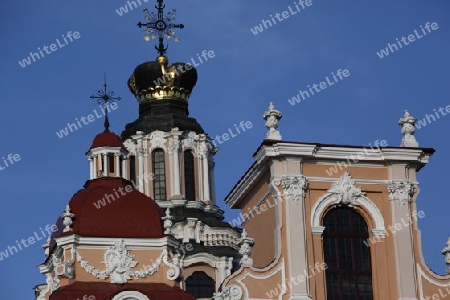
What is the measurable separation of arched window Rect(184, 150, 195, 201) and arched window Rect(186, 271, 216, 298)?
160 inches

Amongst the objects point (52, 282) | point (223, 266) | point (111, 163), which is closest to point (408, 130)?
point (111, 163)

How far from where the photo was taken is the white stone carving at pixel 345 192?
4719 cm

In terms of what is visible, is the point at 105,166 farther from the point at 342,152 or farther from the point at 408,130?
the point at 408,130

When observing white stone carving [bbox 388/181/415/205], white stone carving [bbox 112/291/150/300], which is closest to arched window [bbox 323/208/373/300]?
white stone carving [bbox 388/181/415/205]

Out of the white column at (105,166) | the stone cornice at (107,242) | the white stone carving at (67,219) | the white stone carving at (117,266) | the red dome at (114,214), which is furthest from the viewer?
the white column at (105,166)

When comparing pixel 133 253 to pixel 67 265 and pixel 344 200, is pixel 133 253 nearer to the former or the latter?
pixel 67 265

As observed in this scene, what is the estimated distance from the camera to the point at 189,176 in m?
67.1

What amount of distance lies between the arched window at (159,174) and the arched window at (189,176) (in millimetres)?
1053

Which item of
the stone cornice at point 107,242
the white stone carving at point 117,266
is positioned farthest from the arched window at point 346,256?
the white stone carving at point 117,266

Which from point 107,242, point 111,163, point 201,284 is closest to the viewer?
point 107,242

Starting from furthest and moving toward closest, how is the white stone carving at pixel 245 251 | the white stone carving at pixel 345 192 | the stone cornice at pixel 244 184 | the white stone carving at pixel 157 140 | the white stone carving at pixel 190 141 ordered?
the white stone carving at pixel 190 141 → the white stone carving at pixel 157 140 → the stone cornice at pixel 244 184 → the white stone carving at pixel 345 192 → the white stone carving at pixel 245 251

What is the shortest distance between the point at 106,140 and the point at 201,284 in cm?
1190

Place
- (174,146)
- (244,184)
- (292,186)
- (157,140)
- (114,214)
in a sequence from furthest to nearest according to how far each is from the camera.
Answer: (157,140)
(174,146)
(244,184)
(114,214)
(292,186)

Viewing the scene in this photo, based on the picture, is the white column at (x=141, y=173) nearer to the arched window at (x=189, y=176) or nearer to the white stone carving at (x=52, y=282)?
the arched window at (x=189, y=176)
